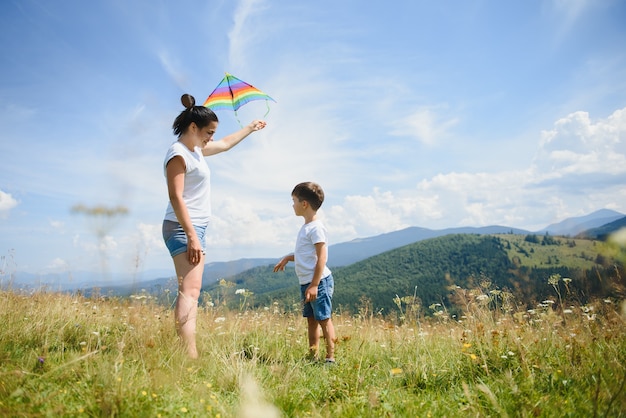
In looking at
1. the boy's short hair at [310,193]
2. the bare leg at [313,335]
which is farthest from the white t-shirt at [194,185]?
the bare leg at [313,335]

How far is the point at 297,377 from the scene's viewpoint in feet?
9.61

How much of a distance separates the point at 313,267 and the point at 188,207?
151 cm

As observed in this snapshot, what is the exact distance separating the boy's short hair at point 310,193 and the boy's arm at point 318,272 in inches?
20.4

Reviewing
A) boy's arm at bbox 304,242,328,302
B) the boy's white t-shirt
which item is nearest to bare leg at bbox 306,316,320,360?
boy's arm at bbox 304,242,328,302

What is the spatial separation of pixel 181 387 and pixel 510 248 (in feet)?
627

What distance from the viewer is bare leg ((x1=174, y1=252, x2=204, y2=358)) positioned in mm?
3227

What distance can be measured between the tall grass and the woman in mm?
343

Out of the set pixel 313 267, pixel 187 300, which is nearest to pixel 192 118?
pixel 187 300

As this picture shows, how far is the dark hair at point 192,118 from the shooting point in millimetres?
3529

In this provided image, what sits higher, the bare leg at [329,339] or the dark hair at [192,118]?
the dark hair at [192,118]

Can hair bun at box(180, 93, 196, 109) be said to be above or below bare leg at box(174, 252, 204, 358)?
above

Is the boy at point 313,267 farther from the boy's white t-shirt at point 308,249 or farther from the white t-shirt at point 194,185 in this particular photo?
the white t-shirt at point 194,185

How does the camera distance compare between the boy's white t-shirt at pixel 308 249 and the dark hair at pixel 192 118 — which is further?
the boy's white t-shirt at pixel 308 249

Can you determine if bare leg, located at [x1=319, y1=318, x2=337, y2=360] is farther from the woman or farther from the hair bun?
the hair bun
